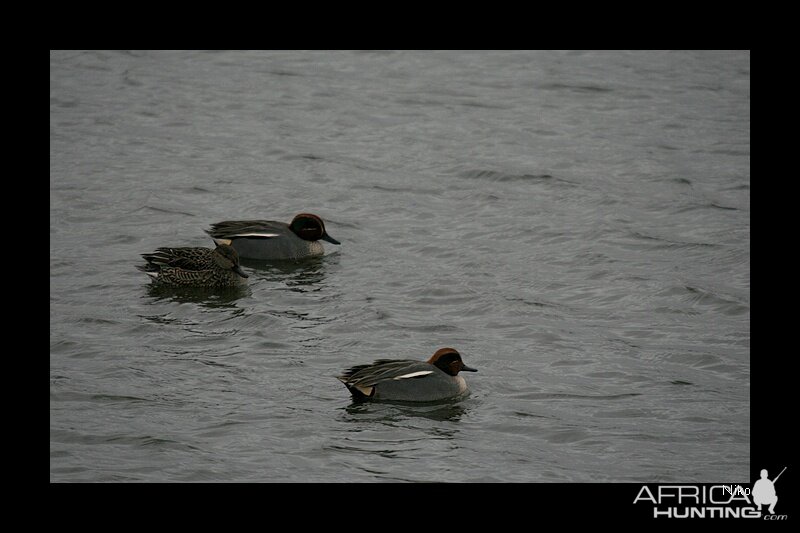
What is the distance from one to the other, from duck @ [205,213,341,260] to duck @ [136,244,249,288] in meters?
1.02

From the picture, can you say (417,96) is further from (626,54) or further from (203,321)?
(203,321)

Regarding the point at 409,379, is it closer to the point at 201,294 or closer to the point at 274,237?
the point at 201,294

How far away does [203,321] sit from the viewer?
11969 mm

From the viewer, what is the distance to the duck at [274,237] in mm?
13969

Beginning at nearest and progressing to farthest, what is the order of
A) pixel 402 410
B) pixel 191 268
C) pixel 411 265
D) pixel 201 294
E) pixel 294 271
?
1. pixel 402 410
2. pixel 201 294
3. pixel 191 268
4. pixel 411 265
5. pixel 294 271

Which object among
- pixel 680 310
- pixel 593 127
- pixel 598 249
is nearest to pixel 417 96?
pixel 593 127

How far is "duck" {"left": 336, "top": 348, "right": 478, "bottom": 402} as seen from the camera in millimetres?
9953

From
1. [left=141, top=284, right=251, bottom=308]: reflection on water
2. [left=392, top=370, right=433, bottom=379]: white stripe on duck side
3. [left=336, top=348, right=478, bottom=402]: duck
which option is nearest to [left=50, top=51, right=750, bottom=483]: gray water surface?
[left=141, top=284, right=251, bottom=308]: reflection on water

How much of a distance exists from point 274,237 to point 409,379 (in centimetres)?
442

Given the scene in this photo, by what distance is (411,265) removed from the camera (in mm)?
13750

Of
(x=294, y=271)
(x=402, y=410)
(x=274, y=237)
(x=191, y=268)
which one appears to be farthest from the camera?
(x=274, y=237)

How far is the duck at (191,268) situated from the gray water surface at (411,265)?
16 cm

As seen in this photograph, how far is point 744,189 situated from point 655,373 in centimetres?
639
